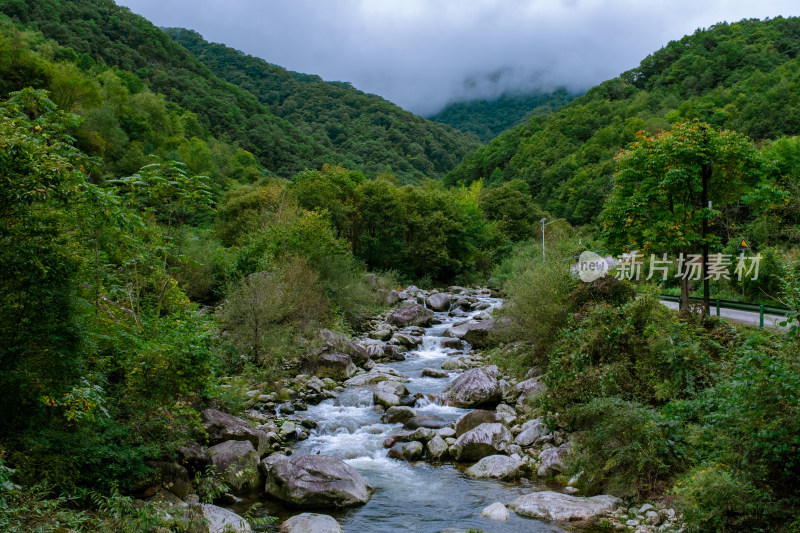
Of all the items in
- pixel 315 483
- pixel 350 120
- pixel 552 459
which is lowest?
pixel 315 483

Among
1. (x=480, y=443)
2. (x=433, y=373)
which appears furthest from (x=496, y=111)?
(x=480, y=443)

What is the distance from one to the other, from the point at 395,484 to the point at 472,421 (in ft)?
9.41

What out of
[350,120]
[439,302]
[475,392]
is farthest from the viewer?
[350,120]

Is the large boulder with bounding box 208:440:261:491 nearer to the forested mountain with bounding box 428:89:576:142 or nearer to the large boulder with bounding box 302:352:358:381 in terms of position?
the large boulder with bounding box 302:352:358:381

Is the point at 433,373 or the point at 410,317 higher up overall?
the point at 410,317

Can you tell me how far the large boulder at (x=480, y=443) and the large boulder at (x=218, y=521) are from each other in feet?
16.7

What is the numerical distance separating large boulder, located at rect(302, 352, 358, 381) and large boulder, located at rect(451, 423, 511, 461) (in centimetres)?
668

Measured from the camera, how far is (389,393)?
47.7 feet

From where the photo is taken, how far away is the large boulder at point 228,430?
392 inches

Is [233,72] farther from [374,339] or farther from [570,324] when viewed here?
[570,324]

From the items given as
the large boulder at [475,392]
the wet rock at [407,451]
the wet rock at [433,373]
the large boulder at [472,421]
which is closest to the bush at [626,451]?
the large boulder at [472,421]

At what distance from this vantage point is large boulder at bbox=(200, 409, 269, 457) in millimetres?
9946

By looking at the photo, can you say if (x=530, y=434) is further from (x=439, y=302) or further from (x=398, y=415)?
(x=439, y=302)

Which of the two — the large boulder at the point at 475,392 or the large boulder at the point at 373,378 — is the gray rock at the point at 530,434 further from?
the large boulder at the point at 373,378
